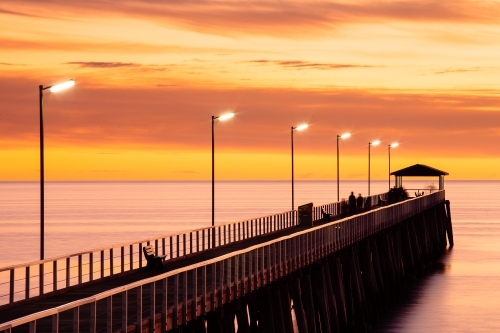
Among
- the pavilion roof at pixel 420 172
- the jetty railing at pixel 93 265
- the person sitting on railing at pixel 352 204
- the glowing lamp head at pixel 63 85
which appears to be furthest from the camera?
the pavilion roof at pixel 420 172

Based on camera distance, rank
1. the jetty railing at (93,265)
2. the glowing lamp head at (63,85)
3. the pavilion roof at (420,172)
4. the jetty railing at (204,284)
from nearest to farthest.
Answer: the jetty railing at (204,284)
the glowing lamp head at (63,85)
the jetty railing at (93,265)
the pavilion roof at (420,172)

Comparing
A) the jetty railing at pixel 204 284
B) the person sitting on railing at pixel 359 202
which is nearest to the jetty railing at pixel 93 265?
the person sitting on railing at pixel 359 202

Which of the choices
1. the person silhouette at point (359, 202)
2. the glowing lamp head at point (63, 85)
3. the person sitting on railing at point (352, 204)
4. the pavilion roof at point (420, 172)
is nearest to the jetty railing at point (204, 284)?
the glowing lamp head at point (63, 85)

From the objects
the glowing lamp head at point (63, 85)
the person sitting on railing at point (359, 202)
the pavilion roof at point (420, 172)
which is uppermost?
the glowing lamp head at point (63, 85)

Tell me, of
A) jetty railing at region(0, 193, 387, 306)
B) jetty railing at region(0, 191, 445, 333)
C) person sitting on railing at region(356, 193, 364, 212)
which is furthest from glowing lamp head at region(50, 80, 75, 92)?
person sitting on railing at region(356, 193, 364, 212)

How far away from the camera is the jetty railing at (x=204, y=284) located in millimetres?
17236

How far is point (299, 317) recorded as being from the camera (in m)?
33.8

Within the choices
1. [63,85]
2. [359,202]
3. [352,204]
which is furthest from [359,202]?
[63,85]

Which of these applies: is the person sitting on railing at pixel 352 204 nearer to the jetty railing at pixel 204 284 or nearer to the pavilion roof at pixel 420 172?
the jetty railing at pixel 204 284

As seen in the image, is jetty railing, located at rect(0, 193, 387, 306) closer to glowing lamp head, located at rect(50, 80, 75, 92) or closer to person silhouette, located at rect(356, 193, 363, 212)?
person silhouette, located at rect(356, 193, 363, 212)

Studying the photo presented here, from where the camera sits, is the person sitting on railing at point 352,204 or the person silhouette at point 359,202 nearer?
the person sitting on railing at point 352,204

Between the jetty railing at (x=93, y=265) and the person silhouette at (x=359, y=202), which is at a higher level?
the person silhouette at (x=359, y=202)

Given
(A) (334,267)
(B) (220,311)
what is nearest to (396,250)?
(A) (334,267)

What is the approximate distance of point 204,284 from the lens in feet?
74.6
